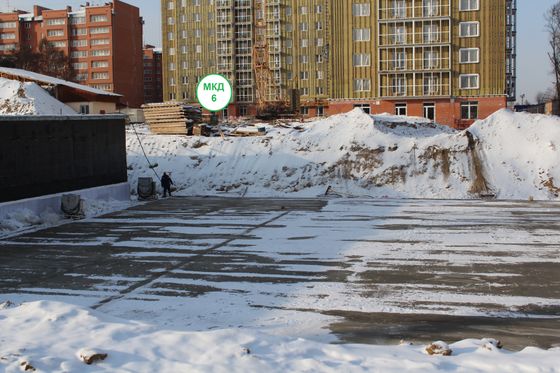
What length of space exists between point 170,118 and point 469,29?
3859 cm

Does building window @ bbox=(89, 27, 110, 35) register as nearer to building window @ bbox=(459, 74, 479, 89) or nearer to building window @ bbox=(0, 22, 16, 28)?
building window @ bbox=(0, 22, 16, 28)

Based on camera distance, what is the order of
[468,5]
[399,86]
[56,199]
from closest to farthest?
[56,199] → [468,5] → [399,86]

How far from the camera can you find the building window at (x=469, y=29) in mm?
62188

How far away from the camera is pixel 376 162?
28.7 metres

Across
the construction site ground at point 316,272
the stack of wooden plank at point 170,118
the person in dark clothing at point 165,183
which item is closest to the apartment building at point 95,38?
the stack of wooden plank at point 170,118

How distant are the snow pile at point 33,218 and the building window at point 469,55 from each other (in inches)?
1925

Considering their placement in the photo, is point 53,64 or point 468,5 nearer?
point 468,5

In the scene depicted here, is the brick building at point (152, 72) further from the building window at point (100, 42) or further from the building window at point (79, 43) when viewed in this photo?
the building window at point (100, 42)

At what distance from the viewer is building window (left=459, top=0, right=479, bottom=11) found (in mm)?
62281

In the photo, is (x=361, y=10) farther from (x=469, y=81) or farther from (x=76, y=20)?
(x=76, y=20)

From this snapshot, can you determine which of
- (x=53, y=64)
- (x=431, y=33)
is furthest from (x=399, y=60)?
(x=53, y=64)

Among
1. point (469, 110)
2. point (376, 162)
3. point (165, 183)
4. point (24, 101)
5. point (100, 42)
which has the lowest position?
point (165, 183)

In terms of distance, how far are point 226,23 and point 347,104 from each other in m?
36.5

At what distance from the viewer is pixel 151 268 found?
12.9 metres
